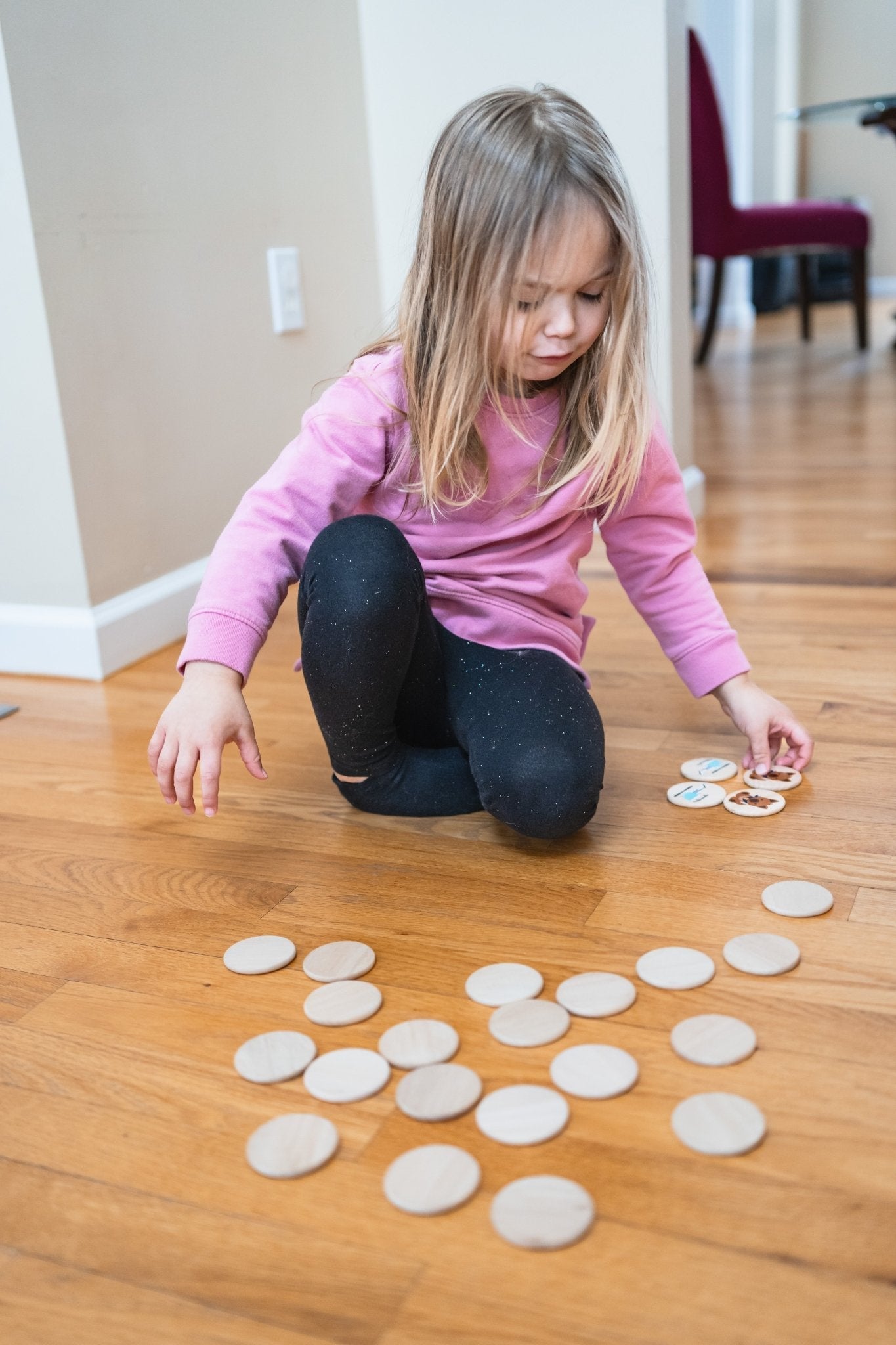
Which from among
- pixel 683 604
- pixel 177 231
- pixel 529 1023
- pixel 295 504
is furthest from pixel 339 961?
pixel 177 231

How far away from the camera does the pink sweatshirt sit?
106 centimetres

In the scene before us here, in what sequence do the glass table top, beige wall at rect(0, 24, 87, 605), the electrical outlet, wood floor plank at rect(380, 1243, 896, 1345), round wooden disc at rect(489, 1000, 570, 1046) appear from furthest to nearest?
the glass table top < the electrical outlet < beige wall at rect(0, 24, 87, 605) < round wooden disc at rect(489, 1000, 570, 1046) < wood floor plank at rect(380, 1243, 896, 1345)

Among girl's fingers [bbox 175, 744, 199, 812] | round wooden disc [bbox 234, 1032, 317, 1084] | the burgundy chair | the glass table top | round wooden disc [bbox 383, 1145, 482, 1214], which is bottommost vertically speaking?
round wooden disc [bbox 234, 1032, 317, 1084]

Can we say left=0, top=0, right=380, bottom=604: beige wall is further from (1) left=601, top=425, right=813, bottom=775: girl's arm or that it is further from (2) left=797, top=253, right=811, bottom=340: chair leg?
(2) left=797, top=253, right=811, bottom=340: chair leg

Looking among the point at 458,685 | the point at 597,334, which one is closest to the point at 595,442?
the point at 597,334

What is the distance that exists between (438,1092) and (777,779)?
0.56 metres

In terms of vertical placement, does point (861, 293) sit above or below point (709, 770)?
above

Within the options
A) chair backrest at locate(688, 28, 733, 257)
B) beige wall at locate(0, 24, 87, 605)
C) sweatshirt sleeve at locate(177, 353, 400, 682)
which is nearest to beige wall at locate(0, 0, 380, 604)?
beige wall at locate(0, 24, 87, 605)

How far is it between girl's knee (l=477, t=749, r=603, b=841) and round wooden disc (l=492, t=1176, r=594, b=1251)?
41cm

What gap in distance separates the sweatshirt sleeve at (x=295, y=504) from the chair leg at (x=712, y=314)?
362 cm

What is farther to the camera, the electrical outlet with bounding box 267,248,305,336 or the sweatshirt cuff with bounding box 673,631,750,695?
the electrical outlet with bounding box 267,248,305,336

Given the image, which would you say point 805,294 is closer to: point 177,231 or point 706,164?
point 706,164

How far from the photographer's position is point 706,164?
411 cm

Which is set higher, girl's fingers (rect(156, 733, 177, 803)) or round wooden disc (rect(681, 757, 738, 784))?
girl's fingers (rect(156, 733, 177, 803))
